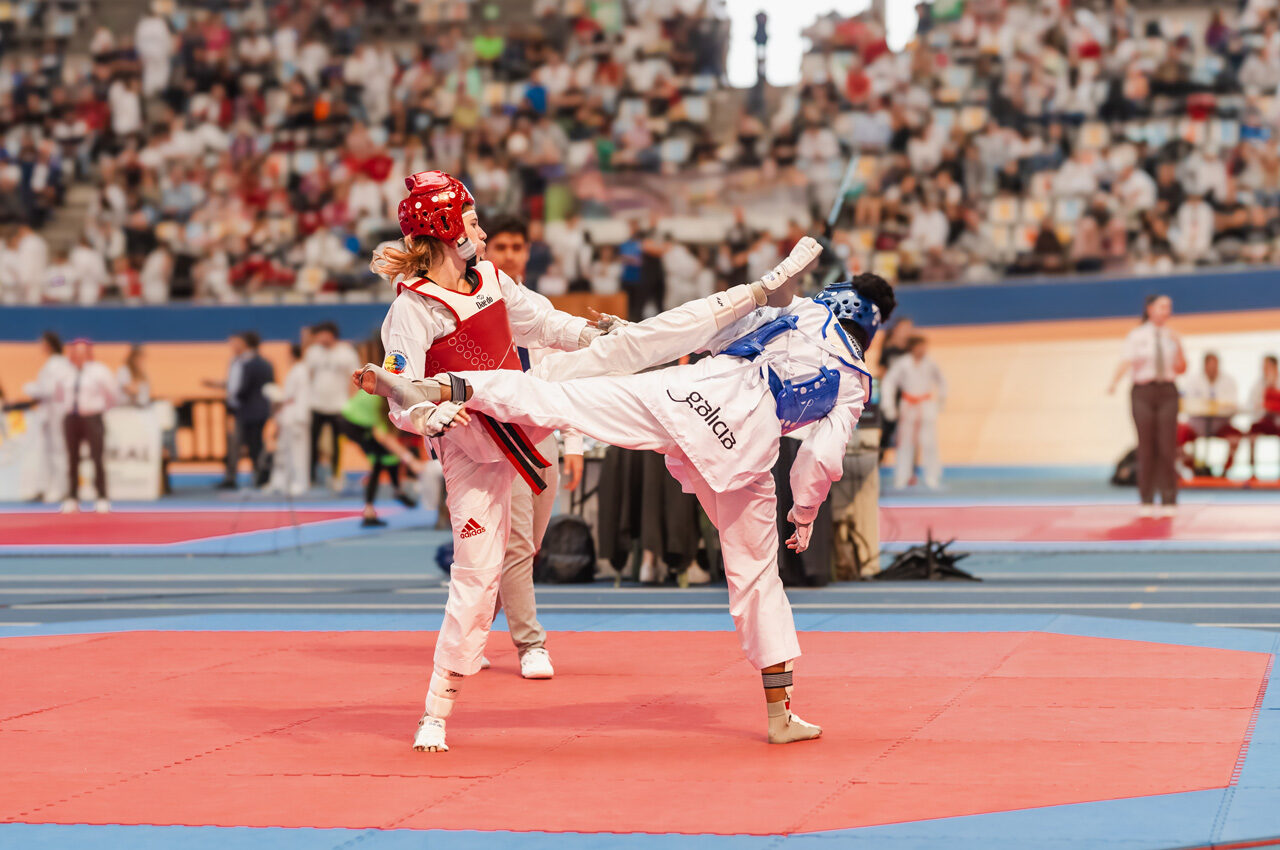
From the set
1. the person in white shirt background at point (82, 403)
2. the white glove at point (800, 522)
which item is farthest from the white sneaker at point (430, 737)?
the person in white shirt background at point (82, 403)

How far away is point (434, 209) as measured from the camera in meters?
6.08

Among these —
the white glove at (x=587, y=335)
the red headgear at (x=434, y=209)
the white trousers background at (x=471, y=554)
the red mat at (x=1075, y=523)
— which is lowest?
the red mat at (x=1075, y=523)

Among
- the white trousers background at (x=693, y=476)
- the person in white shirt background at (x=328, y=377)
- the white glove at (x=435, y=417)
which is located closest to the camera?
the white glove at (x=435, y=417)

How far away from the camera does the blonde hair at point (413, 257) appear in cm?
616

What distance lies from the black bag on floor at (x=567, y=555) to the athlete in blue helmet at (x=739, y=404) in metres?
5.90

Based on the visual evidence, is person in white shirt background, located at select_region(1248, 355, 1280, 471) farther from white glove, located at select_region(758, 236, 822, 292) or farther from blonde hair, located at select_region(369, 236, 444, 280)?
blonde hair, located at select_region(369, 236, 444, 280)

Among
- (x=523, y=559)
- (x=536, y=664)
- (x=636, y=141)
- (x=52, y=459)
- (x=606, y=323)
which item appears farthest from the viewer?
(x=636, y=141)

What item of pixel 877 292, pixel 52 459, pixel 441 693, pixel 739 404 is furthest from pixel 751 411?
pixel 52 459

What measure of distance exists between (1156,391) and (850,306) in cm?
1061

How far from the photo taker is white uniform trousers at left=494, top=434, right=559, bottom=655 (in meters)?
7.80

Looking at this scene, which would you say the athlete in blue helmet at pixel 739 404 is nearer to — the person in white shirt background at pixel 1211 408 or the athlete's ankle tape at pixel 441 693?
the athlete's ankle tape at pixel 441 693

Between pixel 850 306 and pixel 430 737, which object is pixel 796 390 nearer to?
pixel 850 306

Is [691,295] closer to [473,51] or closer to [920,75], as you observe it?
[920,75]

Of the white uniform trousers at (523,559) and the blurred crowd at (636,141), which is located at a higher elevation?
Result: the blurred crowd at (636,141)
